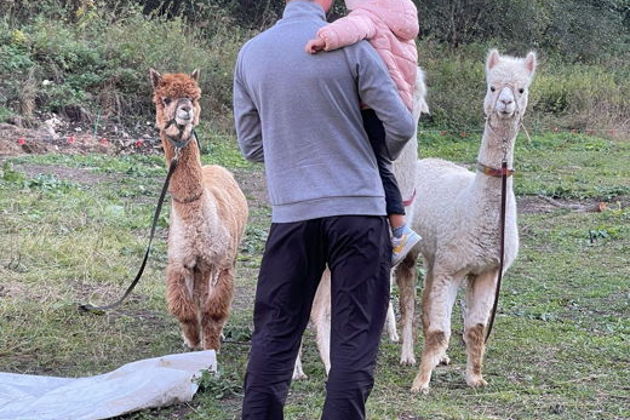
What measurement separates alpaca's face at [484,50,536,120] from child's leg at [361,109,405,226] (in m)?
1.86

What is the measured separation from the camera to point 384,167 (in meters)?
3.75

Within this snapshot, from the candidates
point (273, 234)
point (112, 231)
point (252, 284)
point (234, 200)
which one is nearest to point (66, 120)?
point (112, 231)

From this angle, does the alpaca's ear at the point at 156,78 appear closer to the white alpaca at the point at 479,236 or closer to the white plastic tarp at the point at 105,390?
the white plastic tarp at the point at 105,390

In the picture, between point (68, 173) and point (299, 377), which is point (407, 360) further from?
point (68, 173)

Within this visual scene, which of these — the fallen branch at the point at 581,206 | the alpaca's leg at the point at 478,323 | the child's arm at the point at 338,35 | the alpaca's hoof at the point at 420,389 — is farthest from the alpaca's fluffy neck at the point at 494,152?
the fallen branch at the point at 581,206

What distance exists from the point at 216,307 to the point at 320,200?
291 cm

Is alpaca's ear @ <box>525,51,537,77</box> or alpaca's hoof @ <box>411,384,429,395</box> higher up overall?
alpaca's ear @ <box>525,51,537,77</box>

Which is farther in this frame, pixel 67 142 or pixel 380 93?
pixel 67 142

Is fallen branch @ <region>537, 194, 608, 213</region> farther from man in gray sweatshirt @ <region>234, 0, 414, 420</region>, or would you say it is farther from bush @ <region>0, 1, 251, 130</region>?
man in gray sweatshirt @ <region>234, 0, 414, 420</region>

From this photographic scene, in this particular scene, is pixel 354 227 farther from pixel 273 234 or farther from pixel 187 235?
pixel 187 235

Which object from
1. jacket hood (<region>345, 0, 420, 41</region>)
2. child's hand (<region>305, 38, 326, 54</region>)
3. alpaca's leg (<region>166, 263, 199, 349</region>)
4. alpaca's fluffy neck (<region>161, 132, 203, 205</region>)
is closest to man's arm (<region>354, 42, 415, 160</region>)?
child's hand (<region>305, 38, 326, 54</region>)

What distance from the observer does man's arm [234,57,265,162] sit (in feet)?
12.4

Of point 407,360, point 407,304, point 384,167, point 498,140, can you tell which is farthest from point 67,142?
point 384,167

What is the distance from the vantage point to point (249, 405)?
3650 mm
